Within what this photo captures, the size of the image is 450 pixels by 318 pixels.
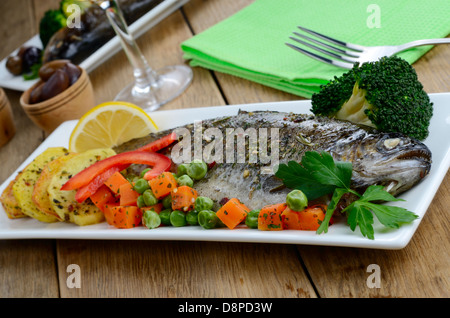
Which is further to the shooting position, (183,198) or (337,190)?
(183,198)

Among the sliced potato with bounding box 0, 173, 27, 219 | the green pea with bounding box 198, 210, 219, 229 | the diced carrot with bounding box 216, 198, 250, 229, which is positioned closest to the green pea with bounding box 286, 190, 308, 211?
the diced carrot with bounding box 216, 198, 250, 229

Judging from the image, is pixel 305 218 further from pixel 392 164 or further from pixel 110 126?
pixel 110 126

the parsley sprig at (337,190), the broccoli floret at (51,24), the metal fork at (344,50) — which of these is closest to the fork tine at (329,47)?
the metal fork at (344,50)

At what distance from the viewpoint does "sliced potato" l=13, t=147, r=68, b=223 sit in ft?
9.20

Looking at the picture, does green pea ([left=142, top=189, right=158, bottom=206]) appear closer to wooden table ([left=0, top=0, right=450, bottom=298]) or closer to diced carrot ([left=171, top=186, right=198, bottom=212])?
diced carrot ([left=171, top=186, right=198, bottom=212])

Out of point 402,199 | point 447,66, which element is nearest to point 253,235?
point 402,199

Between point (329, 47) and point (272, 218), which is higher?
point (272, 218)

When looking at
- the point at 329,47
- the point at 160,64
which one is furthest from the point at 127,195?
the point at 160,64

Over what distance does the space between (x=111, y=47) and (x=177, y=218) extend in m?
2.78

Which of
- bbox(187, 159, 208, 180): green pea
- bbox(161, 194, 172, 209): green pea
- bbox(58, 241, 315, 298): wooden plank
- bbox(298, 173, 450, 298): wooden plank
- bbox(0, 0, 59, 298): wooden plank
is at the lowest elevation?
bbox(298, 173, 450, 298): wooden plank

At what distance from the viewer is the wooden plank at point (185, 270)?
216cm

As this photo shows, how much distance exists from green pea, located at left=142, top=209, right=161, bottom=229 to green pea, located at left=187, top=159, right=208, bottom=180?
27 cm

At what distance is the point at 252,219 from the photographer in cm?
217
